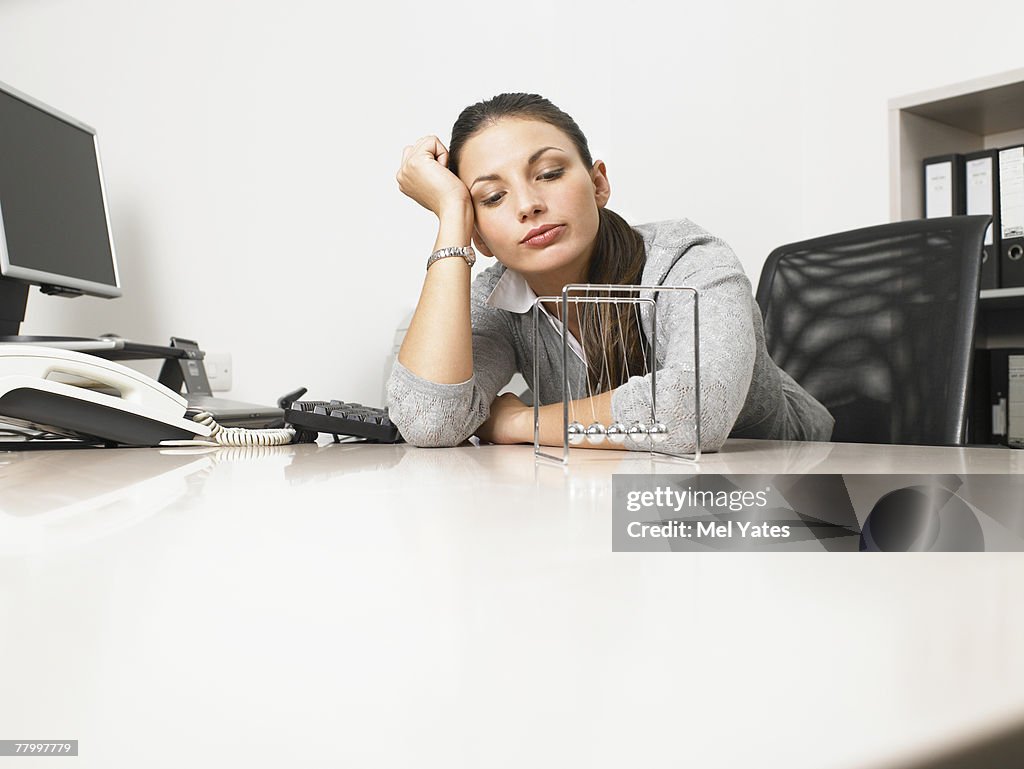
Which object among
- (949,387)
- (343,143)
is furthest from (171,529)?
(343,143)

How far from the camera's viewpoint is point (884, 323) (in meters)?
1.48

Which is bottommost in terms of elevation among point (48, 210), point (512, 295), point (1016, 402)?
point (1016, 402)

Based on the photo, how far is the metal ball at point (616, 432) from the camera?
842 mm

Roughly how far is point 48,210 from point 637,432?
147cm

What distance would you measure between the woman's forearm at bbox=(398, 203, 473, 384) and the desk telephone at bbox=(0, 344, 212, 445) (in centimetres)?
28

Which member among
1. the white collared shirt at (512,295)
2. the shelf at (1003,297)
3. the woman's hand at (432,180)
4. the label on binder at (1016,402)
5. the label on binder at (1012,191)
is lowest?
the label on binder at (1016,402)

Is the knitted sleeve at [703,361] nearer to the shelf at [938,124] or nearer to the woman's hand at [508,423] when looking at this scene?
the woman's hand at [508,423]

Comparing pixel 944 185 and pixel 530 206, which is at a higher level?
pixel 944 185

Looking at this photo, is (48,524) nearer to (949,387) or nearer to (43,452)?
(43,452)

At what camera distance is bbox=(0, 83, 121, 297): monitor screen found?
5.26 feet

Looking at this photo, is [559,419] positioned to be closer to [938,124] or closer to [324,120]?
[324,120]

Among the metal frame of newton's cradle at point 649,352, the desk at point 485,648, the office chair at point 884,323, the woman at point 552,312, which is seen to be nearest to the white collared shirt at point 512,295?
the woman at point 552,312

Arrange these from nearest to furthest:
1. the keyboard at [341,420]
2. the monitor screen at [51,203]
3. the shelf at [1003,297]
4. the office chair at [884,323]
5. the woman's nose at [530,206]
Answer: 1. the keyboard at [341,420]
2. the woman's nose at [530,206]
3. the office chair at [884,323]
4. the monitor screen at [51,203]
5. the shelf at [1003,297]

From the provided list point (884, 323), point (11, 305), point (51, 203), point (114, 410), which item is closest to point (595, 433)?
point (114, 410)
